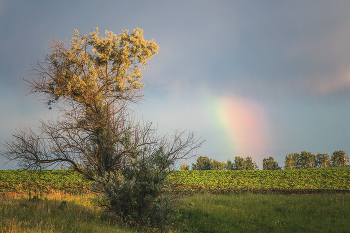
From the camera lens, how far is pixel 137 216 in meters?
10.7

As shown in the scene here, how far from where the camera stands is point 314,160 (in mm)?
137625

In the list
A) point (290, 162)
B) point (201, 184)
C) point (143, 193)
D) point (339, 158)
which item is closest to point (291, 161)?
point (290, 162)

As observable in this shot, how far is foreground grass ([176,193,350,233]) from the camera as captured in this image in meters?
13.3

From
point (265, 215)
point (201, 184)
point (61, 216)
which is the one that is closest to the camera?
point (61, 216)

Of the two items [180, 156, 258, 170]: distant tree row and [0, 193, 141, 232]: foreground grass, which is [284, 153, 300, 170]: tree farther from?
[0, 193, 141, 232]: foreground grass

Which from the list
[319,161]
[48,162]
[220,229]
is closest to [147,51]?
[48,162]

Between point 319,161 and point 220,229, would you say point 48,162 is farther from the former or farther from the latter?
point 319,161

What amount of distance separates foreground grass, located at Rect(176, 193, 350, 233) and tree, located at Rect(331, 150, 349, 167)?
139 m

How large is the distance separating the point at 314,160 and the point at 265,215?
148919 millimetres

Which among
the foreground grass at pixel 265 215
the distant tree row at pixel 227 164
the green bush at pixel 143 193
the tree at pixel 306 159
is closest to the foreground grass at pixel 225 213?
the foreground grass at pixel 265 215

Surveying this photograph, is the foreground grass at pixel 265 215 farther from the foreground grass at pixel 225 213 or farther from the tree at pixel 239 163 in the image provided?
the tree at pixel 239 163

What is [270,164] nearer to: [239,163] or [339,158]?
[239,163]

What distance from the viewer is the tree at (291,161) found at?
127 meters

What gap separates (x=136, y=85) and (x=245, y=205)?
13695mm
